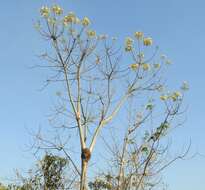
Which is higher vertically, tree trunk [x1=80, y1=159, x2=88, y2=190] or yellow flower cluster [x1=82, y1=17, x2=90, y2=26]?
yellow flower cluster [x1=82, y1=17, x2=90, y2=26]

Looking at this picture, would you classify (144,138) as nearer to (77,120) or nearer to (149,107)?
(149,107)

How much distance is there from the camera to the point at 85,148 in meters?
6.71

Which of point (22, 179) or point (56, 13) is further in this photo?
point (22, 179)

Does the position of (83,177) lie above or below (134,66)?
below

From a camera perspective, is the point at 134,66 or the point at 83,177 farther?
the point at 134,66

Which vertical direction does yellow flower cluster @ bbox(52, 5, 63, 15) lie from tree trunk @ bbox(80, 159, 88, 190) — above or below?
above

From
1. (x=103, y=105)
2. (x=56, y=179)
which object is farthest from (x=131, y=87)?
(x=56, y=179)

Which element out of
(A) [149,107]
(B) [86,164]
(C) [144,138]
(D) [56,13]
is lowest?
(B) [86,164]

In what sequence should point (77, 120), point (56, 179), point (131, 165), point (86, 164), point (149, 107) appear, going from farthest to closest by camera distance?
point (56, 179) < point (149, 107) < point (131, 165) < point (77, 120) < point (86, 164)

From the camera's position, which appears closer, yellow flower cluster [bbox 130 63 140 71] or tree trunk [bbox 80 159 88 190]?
tree trunk [bbox 80 159 88 190]

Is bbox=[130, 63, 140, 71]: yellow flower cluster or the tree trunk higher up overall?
bbox=[130, 63, 140, 71]: yellow flower cluster

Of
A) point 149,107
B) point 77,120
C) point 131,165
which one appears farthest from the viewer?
point 149,107

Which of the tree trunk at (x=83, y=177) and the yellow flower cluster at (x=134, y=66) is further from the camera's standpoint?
the yellow flower cluster at (x=134, y=66)

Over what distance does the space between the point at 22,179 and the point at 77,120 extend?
6608 mm
